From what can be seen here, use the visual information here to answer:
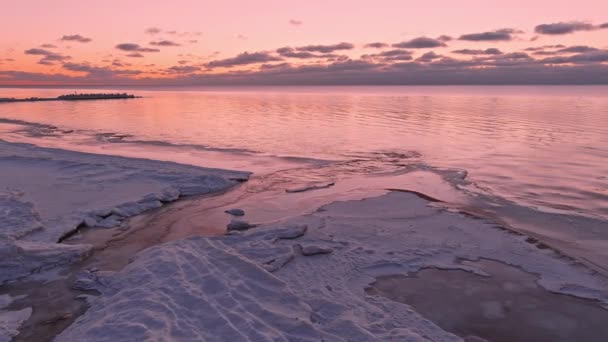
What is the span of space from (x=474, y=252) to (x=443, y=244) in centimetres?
85

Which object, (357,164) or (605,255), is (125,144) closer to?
(357,164)

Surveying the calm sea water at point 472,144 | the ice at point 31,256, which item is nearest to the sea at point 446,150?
the calm sea water at point 472,144

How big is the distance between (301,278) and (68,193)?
37.8ft

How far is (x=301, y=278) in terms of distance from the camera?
31.4ft

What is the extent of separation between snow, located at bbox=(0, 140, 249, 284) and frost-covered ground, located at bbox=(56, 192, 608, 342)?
2.06m

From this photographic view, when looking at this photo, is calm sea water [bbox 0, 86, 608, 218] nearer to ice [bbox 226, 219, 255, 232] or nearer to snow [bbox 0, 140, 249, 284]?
snow [bbox 0, 140, 249, 284]

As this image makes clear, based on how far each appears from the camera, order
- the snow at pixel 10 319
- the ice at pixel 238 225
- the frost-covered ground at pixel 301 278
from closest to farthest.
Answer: the frost-covered ground at pixel 301 278, the snow at pixel 10 319, the ice at pixel 238 225

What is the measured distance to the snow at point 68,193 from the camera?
1068 cm

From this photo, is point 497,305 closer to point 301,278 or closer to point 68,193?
point 301,278

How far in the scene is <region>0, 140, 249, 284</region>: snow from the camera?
1068 centimetres

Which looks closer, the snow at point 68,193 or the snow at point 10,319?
the snow at point 10,319

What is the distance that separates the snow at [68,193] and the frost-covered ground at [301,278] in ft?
6.76

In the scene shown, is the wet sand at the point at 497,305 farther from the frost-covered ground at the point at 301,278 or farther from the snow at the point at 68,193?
the snow at the point at 68,193

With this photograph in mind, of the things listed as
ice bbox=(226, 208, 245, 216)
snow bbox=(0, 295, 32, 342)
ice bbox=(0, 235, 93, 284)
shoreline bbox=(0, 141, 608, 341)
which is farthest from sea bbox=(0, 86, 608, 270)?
snow bbox=(0, 295, 32, 342)
